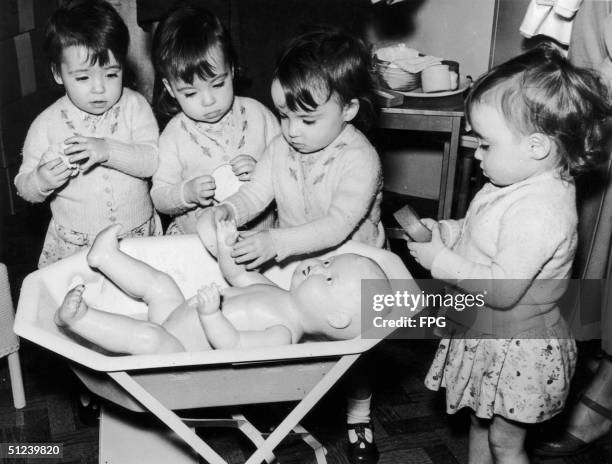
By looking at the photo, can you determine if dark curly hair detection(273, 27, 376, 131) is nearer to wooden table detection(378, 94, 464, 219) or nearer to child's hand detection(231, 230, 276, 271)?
child's hand detection(231, 230, 276, 271)

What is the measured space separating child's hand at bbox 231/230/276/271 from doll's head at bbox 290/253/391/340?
12 centimetres

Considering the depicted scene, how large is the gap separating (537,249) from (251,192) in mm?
740

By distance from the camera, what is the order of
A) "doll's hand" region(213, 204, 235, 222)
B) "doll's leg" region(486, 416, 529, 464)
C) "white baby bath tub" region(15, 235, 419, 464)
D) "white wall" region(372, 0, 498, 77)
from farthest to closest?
"white wall" region(372, 0, 498, 77), "doll's hand" region(213, 204, 235, 222), "doll's leg" region(486, 416, 529, 464), "white baby bath tub" region(15, 235, 419, 464)

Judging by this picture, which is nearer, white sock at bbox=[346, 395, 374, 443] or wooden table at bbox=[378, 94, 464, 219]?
white sock at bbox=[346, 395, 374, 443]

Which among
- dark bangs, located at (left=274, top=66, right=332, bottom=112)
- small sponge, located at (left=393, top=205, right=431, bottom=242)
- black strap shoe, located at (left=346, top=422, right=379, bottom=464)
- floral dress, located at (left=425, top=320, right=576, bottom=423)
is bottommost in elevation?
black strap shoe, located at (left=346, top=422, right=379, bottom=464)

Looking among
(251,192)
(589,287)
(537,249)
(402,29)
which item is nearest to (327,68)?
(251,192)

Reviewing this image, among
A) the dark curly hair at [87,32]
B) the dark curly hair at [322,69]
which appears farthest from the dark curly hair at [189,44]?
the dark curly hair at [322,69]

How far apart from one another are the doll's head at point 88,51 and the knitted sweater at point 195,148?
0.19 metres

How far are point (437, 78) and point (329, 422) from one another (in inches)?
51.5

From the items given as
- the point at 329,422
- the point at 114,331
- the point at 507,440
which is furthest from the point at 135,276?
the point at 507,440

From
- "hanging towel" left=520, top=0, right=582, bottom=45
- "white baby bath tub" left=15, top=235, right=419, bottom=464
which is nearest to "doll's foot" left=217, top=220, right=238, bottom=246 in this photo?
"white baby bath tub" left=15, top=235, right=419, bottom=464

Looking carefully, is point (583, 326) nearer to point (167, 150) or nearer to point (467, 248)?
point (467, 248)

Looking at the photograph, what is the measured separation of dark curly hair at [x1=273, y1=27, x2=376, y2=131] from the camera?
5.12 feet

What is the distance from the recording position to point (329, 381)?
4.30ft
